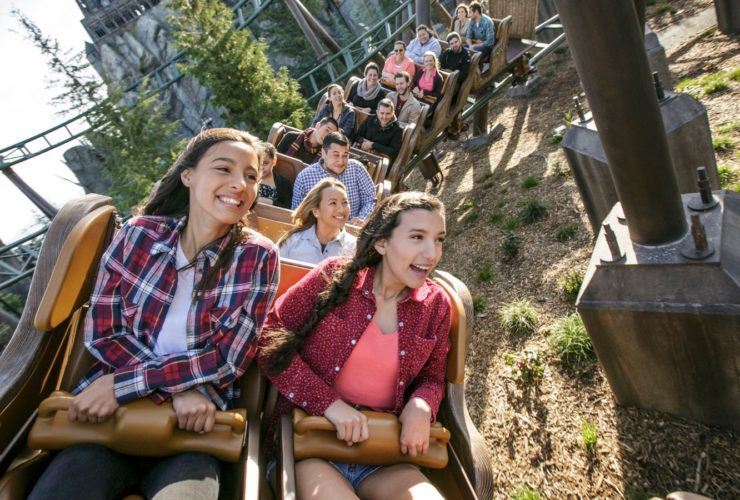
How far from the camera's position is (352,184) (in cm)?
384

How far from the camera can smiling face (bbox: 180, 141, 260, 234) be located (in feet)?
4.66

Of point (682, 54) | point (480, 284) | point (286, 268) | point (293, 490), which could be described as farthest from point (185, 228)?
point (682, 54)

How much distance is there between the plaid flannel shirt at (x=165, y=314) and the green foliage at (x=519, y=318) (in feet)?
6.75

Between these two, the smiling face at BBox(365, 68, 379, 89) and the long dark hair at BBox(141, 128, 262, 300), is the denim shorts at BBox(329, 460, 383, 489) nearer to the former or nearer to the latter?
the long dark hair at BBox(141, 128, 262, 300)

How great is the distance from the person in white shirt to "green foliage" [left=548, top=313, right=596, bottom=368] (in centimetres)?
131

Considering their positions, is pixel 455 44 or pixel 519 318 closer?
pixel 519 318

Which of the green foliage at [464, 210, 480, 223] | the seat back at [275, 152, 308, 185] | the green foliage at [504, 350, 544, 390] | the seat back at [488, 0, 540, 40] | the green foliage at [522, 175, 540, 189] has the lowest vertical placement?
the green foliage at [464, 210, 480, 223]

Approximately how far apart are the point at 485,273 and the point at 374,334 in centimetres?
262

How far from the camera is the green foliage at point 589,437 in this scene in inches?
83.2

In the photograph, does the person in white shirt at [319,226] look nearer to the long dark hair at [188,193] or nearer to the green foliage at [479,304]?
the long dark hair at [188,193]

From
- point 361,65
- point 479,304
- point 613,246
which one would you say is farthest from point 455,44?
point 361,65

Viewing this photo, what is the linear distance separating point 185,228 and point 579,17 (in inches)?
56.6

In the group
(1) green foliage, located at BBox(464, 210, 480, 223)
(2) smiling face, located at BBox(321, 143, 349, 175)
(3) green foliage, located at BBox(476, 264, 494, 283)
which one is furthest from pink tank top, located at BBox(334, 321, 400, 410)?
(1) green foliage, located at BBox(464, 210, 480, 223)

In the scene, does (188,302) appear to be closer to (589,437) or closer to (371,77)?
(589,437)
